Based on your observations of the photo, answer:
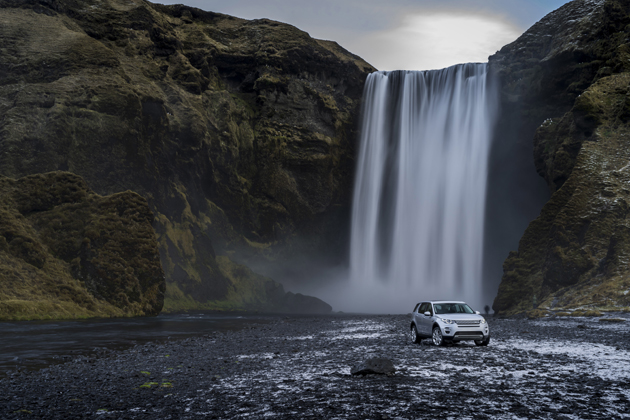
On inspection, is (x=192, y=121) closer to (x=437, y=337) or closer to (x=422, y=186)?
(x=422, y=186)

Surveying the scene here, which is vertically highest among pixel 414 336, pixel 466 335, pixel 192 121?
pixel 192 121

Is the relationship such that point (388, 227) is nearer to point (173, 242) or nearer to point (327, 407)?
point (173, 242)

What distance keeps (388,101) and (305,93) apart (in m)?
11.9

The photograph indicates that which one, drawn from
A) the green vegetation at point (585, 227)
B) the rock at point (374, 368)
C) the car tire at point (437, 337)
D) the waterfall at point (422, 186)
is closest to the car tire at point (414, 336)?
the car tire at point (437, 337)

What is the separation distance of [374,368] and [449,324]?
6274mm

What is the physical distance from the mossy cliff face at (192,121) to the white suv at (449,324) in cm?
3444

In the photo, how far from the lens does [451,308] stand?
17.7 metres

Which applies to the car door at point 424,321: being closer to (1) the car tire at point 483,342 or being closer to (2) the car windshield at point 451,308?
(2) the car windshield at point 451,308

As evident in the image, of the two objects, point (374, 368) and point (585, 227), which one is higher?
point (585, 227)

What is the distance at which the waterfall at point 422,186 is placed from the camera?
193 feet

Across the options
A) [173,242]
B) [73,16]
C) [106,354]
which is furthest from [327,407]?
[73,16]

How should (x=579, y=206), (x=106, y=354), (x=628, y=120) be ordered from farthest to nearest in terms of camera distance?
(x=628, y=120), (x=579, y=206), (x=106, y=354)

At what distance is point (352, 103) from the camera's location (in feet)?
237

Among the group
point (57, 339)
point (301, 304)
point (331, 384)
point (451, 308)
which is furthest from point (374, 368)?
point (301, 304)
